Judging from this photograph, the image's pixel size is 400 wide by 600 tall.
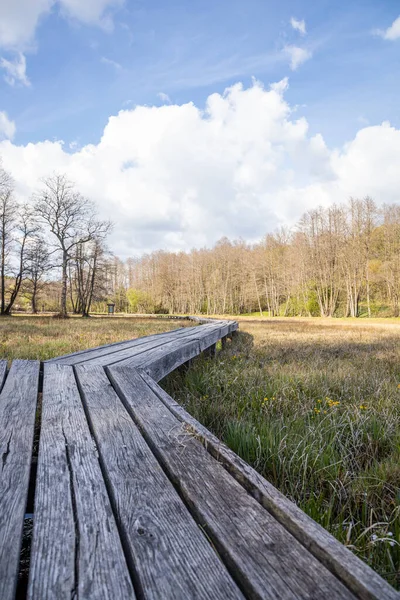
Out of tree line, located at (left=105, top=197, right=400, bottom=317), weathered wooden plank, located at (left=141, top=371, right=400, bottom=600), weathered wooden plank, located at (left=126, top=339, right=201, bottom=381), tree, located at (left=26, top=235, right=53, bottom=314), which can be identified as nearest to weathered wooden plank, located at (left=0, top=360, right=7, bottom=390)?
weathered wooden plank, located at (left=126, top=339, right=201, bottom=381)

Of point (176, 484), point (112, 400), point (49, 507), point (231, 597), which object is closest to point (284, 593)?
point (231, 597)

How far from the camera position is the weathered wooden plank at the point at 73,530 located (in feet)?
2.52

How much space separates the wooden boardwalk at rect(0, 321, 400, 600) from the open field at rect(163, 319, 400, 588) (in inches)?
13.5

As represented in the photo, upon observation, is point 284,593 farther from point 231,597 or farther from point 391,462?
point 391,462

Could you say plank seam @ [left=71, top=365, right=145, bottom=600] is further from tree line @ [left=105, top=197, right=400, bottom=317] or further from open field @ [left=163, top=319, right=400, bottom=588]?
tree line @ [left=105, top=197, right=400, bottom=317]

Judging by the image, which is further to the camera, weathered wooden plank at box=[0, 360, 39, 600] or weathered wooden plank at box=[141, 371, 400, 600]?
weathered wooden plank at box=[0, 360, 39, 600]

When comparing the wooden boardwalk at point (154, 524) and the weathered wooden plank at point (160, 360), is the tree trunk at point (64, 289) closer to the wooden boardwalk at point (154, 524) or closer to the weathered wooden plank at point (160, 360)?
the weathered wooden plank at point (160, 360)

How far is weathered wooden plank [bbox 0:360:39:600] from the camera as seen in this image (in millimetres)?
857

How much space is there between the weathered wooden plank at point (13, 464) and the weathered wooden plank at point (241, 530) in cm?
52

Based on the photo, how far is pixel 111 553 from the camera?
34.3 inches

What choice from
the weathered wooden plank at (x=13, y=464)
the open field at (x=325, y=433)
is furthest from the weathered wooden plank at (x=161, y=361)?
the weathered wooden plank at (x=13, y=464)

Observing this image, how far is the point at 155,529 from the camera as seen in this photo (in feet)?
3.18

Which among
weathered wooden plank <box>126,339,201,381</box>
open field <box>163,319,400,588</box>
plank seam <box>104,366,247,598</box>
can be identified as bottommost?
open field <box>163,319,400,588</box>

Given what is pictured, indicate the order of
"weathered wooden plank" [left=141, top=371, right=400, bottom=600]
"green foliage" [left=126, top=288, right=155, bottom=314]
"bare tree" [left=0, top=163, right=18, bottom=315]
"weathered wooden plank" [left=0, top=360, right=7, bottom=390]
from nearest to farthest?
"weathered wooden plank" [left=141, top=371, right=400, bottom=600] → "weathered wooden plank" [left=0, top=360, right=7, bottom=390] → "bare tree" [left=0, top=163, right=18, bottom=315] → "green foliage" [left=126, top=288, right=155, bottom=314]
